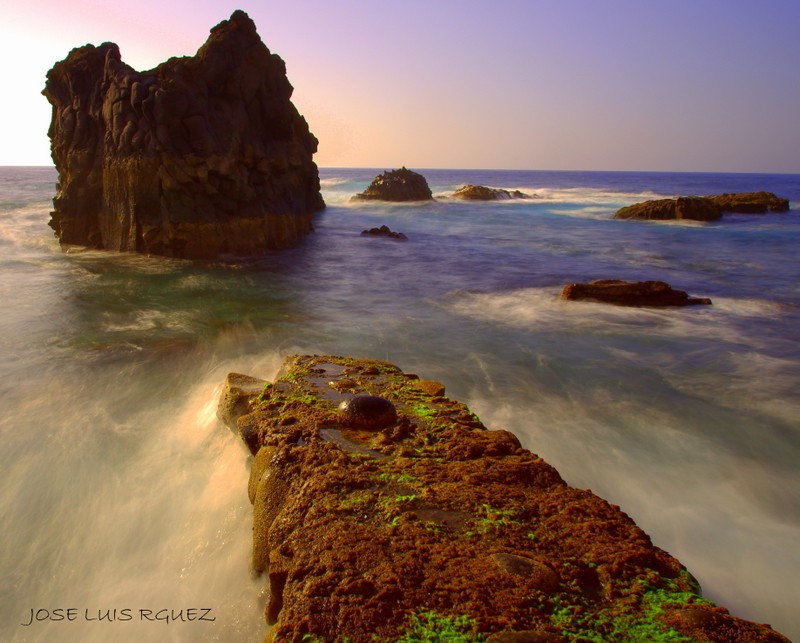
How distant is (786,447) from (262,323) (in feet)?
26.2

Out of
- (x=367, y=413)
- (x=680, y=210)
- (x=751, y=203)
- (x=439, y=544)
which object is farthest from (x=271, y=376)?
(x=751, y=203)

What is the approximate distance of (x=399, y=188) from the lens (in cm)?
3966

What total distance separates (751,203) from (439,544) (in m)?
38.3

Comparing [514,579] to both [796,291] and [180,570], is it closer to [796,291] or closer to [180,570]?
[180,570]

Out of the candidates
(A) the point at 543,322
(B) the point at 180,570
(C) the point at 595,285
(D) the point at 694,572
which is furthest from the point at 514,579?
(C) the point at 595,285

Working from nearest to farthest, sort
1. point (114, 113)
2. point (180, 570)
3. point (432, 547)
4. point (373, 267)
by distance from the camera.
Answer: point (432, 547) → point (180, 570) → point (114, 113) → point (373, 267)

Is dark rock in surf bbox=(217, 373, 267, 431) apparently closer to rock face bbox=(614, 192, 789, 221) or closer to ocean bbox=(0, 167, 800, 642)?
ocean bbox=(0, 167, 800, 642)

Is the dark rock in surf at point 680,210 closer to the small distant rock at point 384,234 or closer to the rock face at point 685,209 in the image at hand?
the rock face at point 685,209

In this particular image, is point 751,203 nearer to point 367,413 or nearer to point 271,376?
point 271,376

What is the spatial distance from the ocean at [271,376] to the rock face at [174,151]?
1.23 m

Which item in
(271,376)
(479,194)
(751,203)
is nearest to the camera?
(271,376)

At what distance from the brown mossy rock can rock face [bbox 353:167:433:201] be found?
20.8m

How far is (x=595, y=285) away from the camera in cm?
1121

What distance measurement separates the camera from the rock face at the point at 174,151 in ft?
46.4
